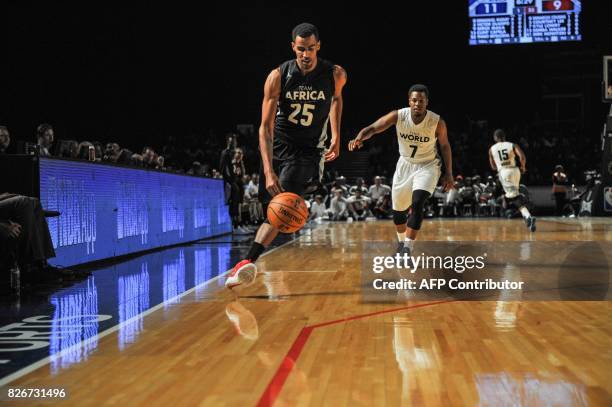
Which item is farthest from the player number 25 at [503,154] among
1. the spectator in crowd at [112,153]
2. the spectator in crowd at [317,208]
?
the spectator in crowd at [317,208]

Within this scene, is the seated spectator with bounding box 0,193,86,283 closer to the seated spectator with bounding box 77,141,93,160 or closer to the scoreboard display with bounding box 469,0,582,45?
the seated spectator with bounding box 77,141,93,160

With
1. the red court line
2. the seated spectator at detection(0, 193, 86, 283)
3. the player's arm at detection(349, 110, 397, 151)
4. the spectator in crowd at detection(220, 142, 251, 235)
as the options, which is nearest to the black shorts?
the player's arm at detection(349, 110, 397, 151)

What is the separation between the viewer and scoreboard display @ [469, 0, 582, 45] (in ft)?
75.6

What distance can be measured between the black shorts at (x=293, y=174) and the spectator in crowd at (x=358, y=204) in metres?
15.0

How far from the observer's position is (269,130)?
16.5ft

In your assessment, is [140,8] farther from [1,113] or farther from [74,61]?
[1,113]

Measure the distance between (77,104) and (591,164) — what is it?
56.4 feet

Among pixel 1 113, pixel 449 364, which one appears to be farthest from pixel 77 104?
pixel 449 364

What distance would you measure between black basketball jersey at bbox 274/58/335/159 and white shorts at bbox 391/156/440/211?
191 centimetres

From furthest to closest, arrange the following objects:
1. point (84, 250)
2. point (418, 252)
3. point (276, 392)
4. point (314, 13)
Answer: point (314, 13) < point (418, 252) < point (84, 250) < point (276, 392)

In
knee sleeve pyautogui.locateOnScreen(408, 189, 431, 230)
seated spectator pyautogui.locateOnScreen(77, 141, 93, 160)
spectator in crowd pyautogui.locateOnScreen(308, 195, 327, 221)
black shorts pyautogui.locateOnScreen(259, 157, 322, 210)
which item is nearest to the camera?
black shorts pyautogui.locateOnScreen(259, 157, 322, 210)

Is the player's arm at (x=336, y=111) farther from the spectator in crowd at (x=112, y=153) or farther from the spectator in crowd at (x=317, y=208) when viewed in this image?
the spectator in crowd at (x=317, y=208)

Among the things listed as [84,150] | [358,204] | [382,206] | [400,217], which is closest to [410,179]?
[400,217]

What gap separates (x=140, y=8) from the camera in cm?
2198
